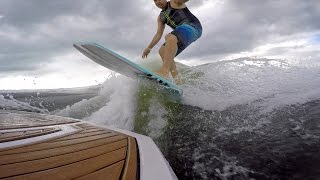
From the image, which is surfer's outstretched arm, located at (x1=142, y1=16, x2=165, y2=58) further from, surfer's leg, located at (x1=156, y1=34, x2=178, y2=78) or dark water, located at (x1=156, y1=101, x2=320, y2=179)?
dark water, located at (x1=156, y1=101, x2=320, y2=179)

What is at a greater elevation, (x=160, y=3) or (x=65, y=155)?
(x=160, y=3)

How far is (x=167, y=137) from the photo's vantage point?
511cm

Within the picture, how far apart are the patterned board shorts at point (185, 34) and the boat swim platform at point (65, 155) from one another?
398 cm

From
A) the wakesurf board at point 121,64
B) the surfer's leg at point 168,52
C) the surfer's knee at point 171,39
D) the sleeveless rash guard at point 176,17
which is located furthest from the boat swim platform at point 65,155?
the sleeveless rash guard at point 176,17

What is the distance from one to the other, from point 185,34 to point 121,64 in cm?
162

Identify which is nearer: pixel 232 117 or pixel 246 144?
pixel 246 144

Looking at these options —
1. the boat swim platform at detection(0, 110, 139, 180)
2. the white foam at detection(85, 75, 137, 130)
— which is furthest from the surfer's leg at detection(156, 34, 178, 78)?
the boat swim platform at detection(0, 110, 139, 180)

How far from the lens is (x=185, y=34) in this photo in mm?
6898

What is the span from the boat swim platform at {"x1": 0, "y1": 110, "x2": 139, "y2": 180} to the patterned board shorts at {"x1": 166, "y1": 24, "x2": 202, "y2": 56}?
398cm

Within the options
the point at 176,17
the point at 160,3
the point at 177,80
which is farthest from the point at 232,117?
the point at 160,3

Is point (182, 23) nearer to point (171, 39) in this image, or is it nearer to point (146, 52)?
point (171, 39)

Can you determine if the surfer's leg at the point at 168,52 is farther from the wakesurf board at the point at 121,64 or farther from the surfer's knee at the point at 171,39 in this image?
the wakesurf board at the point at 121,64

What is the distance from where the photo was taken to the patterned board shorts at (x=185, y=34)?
682cm

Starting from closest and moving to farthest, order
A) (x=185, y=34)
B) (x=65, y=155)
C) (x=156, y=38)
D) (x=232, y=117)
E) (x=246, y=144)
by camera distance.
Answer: (x=65, y=155) → (x=246, y=144) → (x=232, y=117) → (x=185, y=34) → (x=156, y=38)
